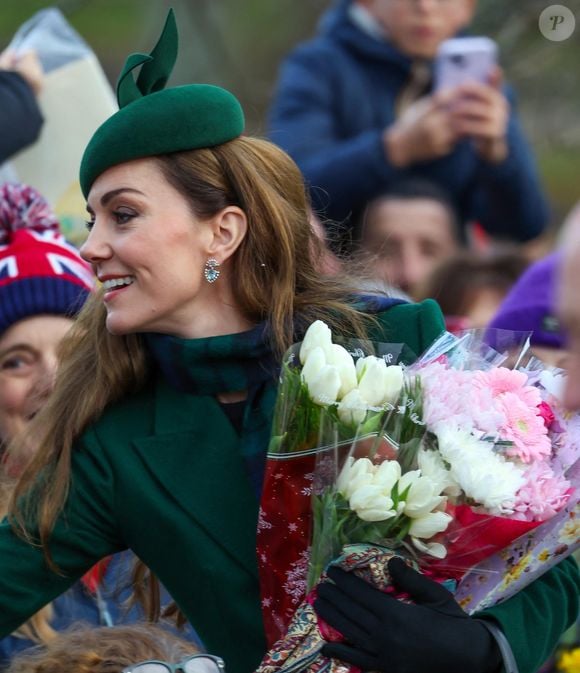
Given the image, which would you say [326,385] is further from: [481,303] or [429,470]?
[481,303]

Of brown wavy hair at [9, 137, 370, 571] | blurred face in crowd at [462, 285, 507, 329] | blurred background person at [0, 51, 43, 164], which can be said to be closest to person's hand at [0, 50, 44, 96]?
blurred background person at [0, 51, 43, 164]

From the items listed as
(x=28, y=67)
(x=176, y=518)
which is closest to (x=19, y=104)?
(x=28, y=67)

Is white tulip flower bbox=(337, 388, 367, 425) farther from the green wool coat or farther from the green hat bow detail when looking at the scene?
the green hat bow detail

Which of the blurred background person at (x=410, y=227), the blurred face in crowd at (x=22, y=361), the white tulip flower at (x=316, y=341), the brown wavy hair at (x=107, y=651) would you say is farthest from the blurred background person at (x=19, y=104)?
the white tulip flower at (x=316, y=341)

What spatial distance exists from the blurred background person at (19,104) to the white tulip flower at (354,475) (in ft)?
8.17

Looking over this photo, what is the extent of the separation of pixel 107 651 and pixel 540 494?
996 mm

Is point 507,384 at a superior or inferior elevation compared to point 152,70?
inferior

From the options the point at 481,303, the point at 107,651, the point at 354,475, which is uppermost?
the point at 354,475

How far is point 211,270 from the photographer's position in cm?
267

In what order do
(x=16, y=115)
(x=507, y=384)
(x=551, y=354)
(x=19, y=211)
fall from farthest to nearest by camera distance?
(x=16, y=115)
(x=19, y=211)
(x=551, y=354)
(x=507, y=384)

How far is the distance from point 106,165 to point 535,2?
3.33 m

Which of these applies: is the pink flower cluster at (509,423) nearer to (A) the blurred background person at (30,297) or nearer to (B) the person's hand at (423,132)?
(A) the blurred background person at (30,297)

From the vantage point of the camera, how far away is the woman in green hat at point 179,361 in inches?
100

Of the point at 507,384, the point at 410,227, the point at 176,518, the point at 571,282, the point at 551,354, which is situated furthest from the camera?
the point at 410,227
